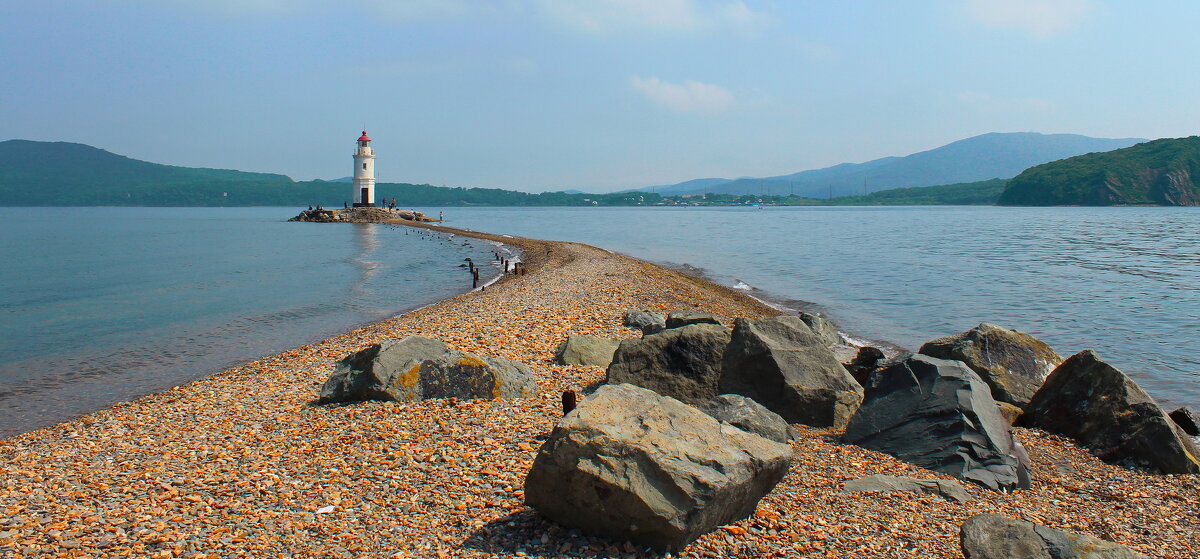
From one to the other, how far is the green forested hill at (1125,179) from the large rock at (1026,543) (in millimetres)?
188719

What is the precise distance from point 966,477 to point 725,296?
60.7 ft

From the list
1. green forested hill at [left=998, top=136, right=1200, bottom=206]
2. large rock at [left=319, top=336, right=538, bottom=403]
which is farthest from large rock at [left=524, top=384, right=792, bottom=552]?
green forested hill at [left=998, top=136, right=1200, bottom=206]

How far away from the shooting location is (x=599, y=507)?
571cm

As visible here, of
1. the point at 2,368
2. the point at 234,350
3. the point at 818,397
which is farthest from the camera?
the point at 234,350

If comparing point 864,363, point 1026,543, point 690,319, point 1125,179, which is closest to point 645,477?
point 1026,543

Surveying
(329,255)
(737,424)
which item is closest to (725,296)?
(737,424)

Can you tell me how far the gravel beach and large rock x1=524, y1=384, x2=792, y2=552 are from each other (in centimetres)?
20

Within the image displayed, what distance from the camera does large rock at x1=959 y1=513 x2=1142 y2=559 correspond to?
5.41 m

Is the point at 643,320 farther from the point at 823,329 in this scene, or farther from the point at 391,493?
the point at 391,493

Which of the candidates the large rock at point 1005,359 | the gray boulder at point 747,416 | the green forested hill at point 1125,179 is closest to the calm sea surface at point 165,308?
the gray boulder at point 747,416

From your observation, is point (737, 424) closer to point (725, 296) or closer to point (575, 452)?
point (575, 452)

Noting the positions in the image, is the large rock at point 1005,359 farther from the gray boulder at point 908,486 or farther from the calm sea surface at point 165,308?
the calm sea surface at point 165,308

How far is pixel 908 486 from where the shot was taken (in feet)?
24.1

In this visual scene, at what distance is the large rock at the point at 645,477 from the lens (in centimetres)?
559
